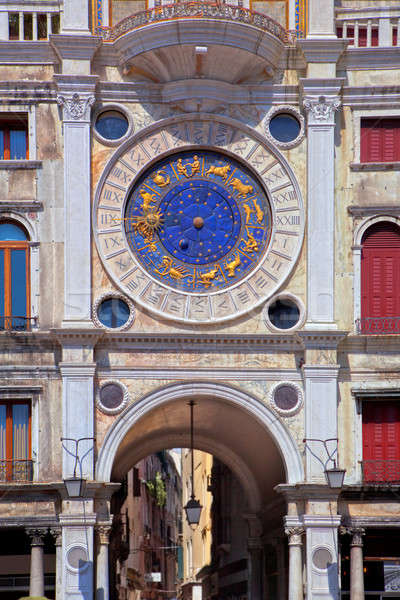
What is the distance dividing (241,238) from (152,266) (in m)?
2.52

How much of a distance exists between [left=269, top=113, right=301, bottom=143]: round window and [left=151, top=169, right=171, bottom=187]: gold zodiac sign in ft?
10.1

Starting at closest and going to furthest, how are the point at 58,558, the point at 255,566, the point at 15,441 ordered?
the point at 58,558, the point at 15,441, the point at 255,566

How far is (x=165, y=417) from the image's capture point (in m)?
40.4

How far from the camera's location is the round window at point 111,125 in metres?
37.0

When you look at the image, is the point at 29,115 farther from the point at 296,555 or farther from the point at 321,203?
the point at 296,555

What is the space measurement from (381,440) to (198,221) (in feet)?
A: 24.9

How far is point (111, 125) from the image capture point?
122 ft

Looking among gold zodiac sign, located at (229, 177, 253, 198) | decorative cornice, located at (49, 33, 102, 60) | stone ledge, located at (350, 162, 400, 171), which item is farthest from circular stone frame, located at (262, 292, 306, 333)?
decorative cornice, located at (49, 33, 102, 60)

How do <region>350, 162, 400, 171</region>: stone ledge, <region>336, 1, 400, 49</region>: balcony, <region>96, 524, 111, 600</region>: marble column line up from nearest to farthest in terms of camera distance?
1. <region>96, 524, 111, 600</region>: marble column
2. <region>350, 162, 400, 171</region>: stone ledge
3. <region>336, 1, 400, 49</region>: balcony

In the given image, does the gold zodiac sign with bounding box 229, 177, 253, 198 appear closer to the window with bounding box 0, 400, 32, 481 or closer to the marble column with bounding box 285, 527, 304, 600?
the window with bounding box 0, 400, 32, 481

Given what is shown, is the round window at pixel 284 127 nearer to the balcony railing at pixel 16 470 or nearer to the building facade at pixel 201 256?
the building facade at pixel 201 256

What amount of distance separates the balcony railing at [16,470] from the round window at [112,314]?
413 centimetres

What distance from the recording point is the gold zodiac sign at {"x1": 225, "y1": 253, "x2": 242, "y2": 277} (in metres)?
37.0

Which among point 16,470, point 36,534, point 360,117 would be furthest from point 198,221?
point 36,534
